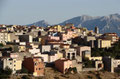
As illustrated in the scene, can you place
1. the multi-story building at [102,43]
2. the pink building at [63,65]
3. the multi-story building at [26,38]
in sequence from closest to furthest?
the pink building at [63,65]
the multi-story building at [102,43]
the multi-story building at [26,38]

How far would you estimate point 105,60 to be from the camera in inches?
1407

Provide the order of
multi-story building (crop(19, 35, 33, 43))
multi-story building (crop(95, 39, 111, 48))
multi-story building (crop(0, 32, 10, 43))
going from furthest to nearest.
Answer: multi-story building (crop(19, 35, 33, 43)), multi-story building (crop(95, 39, 111, 48)), multi-story building (crop(0, 32, 10, 43))

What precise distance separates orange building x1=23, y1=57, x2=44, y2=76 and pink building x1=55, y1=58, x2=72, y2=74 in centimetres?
210

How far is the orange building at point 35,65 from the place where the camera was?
29.8 metres

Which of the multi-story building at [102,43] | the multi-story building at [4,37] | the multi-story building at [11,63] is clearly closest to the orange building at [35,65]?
the multi-story building at [11,63]

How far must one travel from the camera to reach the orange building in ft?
97.7

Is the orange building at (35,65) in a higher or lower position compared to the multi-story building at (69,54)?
lower

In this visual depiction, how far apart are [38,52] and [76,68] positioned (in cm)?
433

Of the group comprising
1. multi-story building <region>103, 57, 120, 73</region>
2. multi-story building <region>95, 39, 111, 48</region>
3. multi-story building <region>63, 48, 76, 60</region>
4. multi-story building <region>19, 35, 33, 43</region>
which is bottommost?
multi-story building <region>103, 57, 120, 73</region>

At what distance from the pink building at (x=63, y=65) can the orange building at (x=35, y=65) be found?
2.10 m

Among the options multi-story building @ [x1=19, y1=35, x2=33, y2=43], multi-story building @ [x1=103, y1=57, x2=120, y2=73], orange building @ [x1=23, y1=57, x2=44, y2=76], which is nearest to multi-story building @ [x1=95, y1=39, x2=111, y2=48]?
multi-story building @ [x1=103, y1=57, x2=120, y2=73]

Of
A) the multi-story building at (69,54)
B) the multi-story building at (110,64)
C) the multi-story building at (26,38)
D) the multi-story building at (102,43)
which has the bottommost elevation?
the multi-story building at (110,64)

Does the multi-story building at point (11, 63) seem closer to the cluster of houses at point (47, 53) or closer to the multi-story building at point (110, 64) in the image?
the cluster of houses at point (47, 53)

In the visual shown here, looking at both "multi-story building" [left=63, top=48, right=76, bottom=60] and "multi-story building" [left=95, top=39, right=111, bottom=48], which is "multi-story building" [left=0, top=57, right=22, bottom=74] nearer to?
"multi-story building" [left=63, top=48, right=76, bottom=60]
